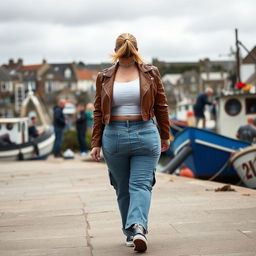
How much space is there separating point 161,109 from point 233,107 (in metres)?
19.3

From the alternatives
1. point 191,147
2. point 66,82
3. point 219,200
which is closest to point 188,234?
point 219,200

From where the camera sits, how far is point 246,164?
703 inches

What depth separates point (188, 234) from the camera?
6980 mm

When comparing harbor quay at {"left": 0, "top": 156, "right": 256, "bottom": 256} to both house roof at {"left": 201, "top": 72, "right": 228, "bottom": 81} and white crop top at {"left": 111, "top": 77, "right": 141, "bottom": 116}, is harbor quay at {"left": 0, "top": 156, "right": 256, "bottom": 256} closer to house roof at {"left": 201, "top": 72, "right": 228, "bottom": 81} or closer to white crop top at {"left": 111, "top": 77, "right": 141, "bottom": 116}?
white crop top at {"left": 111, "top": 77, "right": 141, "bottom": 116}

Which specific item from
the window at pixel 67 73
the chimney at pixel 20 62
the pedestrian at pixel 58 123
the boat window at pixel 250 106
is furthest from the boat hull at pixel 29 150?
the chimney at pixel 20 62

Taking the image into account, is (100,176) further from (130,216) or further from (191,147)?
(130,216)

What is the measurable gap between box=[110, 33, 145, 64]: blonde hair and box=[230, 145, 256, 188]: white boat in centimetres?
1160

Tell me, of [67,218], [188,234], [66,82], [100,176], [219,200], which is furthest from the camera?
[66,82]

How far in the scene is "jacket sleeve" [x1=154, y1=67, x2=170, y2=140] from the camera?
6.31 m

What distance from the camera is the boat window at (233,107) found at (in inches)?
998

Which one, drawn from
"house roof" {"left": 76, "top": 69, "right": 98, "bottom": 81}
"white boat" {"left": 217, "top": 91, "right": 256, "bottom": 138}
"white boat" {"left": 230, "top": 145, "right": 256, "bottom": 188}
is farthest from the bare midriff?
"house roof" {"left": 76, "top": 69, "right": 98, "bottom": 81}

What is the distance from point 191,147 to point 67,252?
1467 centimetres

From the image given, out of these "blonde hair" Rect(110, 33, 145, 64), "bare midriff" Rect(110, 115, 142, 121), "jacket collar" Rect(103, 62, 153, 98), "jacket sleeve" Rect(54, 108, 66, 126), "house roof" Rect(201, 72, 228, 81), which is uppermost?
"blonde hair" Rect(110, 33, 145, 64)

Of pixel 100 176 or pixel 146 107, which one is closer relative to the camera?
pixel 146 107
